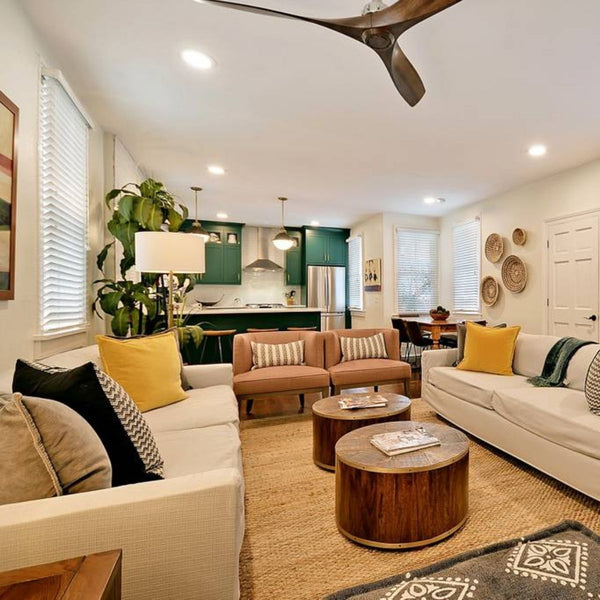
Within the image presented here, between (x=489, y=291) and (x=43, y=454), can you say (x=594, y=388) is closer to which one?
(x=43, y=454)

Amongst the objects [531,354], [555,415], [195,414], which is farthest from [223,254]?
[555,415]

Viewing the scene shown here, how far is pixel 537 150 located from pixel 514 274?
181cm

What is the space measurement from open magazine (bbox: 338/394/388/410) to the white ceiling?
225 centimetres

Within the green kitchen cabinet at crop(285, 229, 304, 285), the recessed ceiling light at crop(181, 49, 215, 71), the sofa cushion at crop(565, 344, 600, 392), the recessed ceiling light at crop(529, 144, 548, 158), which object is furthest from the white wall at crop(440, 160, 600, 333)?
the recessed ceiling light at crop(181, 49, 215, 71)

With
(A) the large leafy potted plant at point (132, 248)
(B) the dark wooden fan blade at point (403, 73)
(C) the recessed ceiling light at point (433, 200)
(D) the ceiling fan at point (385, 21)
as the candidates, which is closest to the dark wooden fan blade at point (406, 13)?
(D) the ceiling fan at point (385, 21)

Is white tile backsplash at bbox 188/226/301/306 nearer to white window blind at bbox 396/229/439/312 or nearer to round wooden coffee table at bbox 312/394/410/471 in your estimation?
white window blind at bbox 396/229/439/312

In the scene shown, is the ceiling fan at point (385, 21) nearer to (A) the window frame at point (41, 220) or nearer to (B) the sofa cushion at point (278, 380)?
(A) the window frame at point (41, 220)

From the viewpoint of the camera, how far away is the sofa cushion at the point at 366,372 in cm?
326

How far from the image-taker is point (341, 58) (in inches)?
86.9

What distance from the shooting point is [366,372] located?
3.32 meters

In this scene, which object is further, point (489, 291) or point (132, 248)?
point (489, 291)

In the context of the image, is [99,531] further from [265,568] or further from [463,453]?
[463,453]

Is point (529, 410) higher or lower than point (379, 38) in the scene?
lower

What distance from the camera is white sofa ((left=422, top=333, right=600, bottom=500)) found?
182 centimetres
